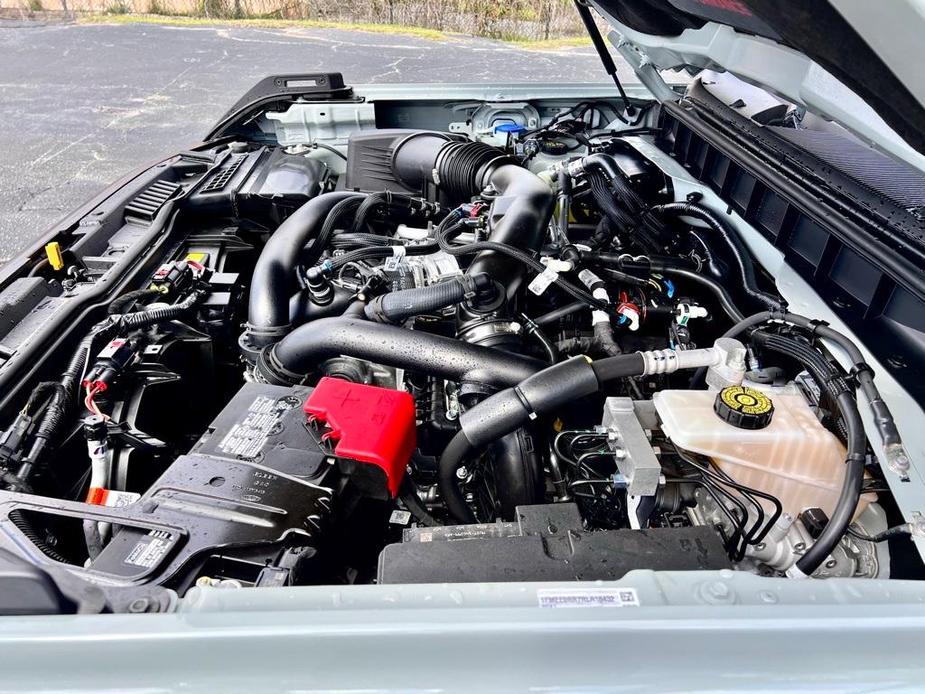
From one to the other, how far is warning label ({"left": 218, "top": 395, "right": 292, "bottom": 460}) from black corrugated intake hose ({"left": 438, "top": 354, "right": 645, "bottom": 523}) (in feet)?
1.50

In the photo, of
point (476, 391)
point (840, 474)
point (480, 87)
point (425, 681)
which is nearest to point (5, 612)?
point (425, 681)

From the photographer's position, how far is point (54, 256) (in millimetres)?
1761

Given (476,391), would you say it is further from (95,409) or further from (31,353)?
(31,353)

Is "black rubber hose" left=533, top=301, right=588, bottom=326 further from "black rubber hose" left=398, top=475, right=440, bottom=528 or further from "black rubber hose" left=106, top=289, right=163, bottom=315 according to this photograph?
"black rubber hose" left=106, top=289, right=163, bottom=315

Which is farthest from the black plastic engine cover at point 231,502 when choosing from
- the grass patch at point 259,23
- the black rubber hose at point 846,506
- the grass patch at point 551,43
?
the grass patch at point 259,23

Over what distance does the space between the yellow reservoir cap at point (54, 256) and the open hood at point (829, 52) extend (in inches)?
73.0

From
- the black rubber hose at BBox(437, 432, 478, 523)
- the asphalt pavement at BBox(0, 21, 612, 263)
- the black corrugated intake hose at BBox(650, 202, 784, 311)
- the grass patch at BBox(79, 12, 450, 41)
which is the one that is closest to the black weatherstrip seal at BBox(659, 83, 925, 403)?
the black corrugated intake hose at BBox(650, 202, 784, 311)

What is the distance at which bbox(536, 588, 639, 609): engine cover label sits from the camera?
0.69 metres

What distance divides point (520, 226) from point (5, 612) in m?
1.46

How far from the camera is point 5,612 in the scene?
2.31 ft

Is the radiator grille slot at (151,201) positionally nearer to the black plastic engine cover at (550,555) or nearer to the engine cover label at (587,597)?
the black plastic engine cover at (550,555)

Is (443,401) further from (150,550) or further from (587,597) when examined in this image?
(587,597)

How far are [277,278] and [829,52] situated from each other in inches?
57.9

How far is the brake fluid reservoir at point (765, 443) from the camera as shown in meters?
1.06
